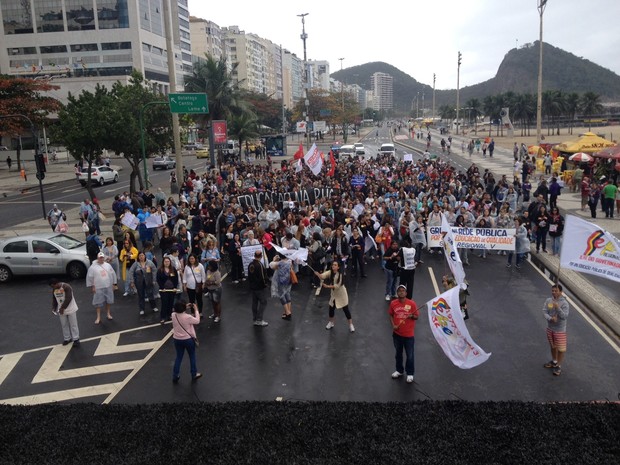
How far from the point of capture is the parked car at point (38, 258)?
15.3m

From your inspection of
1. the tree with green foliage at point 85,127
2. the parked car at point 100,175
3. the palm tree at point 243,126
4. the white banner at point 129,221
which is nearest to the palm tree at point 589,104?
the palm tree at point 243,126

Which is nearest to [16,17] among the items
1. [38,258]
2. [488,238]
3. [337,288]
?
[38,258]

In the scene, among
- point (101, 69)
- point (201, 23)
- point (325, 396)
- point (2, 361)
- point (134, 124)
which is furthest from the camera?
point (201, 23)

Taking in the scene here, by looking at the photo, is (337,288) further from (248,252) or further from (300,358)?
(248,252)

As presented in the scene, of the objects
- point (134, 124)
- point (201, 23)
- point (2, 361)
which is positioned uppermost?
point (201, 23)

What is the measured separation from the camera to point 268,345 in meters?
10.4

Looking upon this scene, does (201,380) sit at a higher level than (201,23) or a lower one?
lower

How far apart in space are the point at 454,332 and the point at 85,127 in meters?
24.6

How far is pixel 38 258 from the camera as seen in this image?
1533 centimetres

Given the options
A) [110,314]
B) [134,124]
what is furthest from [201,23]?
[110,314]

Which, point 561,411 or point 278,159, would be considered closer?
point 561,411

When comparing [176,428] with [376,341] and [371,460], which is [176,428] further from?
[376,341]

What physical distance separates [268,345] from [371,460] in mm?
4533

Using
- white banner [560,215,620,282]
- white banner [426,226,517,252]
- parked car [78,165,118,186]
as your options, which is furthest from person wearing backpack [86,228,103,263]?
parked car [78,165,118,186]
